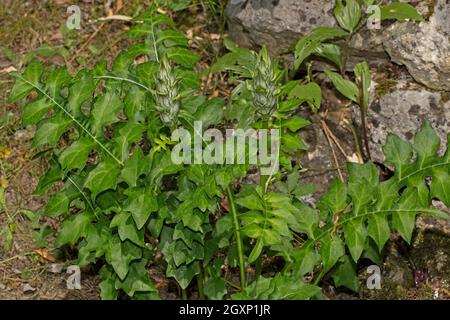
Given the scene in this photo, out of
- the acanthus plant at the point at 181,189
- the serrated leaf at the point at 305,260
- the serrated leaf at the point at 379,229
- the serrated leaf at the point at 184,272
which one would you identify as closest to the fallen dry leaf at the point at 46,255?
the acanthus plant at the point at 181,189

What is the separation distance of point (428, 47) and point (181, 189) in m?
1.69

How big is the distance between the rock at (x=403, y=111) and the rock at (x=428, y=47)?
0.07 metres

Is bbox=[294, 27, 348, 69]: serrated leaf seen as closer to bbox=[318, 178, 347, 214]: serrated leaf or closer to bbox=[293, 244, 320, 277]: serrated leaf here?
bbox=[318, 178, 347, 214]: serrated leaf

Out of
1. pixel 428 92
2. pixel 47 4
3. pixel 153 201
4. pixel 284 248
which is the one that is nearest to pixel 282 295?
pixel 284 248

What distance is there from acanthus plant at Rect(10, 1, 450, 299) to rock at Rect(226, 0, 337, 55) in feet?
3.12

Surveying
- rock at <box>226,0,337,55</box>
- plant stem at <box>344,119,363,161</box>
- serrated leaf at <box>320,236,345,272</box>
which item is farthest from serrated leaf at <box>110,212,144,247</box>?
rock at <box>226,0,337,55</box>

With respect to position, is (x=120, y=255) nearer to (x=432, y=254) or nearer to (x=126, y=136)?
(x=126, y=136)

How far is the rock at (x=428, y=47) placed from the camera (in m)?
4.66

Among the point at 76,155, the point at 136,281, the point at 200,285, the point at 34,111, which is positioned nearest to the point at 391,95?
the point at 200,285

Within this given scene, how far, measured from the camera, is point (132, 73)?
412cm

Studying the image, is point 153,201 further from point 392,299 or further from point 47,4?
point 47,4

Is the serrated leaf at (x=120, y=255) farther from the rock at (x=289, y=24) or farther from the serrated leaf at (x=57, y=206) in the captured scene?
the rock at (x=289, y=24)

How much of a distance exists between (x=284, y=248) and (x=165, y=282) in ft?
2.70

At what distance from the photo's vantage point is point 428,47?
4.69 metres
